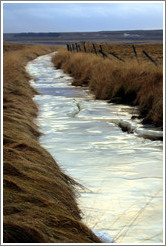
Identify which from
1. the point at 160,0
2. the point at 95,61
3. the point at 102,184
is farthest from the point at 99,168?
the point at 95,61

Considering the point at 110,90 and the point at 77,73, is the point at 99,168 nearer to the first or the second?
the point at 110,90

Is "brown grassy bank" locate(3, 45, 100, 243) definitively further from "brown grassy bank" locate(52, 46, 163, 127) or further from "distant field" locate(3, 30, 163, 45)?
"distant field" locate(3, 30, 163, 45)

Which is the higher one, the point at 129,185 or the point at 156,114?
the point at 156,114

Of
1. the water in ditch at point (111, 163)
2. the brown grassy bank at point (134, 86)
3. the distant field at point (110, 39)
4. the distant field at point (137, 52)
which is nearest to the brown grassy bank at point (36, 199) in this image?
the water in ditch at point (111, 163)

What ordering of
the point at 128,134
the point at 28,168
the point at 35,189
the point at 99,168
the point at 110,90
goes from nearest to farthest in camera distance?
the point at 35,189
the point at 28,168
the point at 99,168
the point at 128,134
the point at 110,90

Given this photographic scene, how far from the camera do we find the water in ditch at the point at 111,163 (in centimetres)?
376

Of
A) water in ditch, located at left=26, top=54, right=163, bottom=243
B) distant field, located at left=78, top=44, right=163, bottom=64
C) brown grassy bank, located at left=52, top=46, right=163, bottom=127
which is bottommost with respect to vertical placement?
water in ditch, located at left=26, top=54, right=163, bottom=243

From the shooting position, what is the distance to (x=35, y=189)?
372 centimetres

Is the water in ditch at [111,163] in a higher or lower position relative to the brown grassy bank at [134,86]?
lower

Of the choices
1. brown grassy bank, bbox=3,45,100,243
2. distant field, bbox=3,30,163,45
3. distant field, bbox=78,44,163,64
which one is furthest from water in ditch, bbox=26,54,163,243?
distant field, bbox=3,30,163,45

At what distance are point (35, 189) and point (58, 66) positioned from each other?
1944cm

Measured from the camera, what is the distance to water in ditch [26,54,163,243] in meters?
3.76

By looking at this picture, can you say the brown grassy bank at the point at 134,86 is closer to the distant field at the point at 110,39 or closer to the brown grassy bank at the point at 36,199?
the brown grassy bank at the point at 36,199

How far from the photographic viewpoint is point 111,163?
5.44 meters
